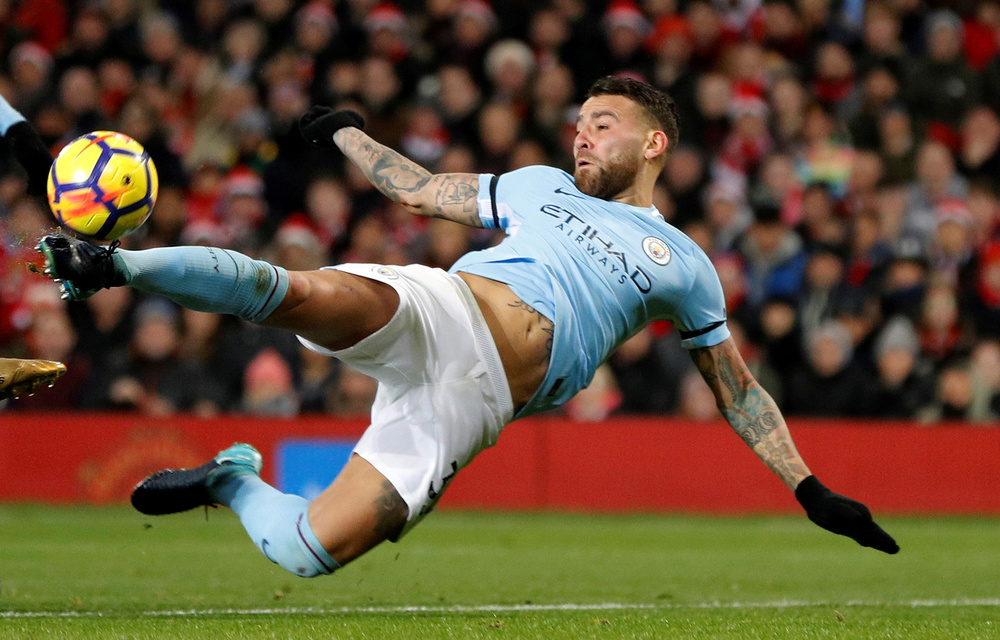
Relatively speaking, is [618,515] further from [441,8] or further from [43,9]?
[43,9]

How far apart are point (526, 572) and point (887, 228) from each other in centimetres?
659

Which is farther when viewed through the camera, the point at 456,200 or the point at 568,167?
the point at 568,167

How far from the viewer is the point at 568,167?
500 inches

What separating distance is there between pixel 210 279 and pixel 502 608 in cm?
260

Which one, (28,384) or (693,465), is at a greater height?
(28,384)

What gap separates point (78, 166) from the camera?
14.8ft

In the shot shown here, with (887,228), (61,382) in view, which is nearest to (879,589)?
(887,228)

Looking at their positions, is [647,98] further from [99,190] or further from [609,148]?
[99,190]

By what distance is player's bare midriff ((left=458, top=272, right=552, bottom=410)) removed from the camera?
186 inches

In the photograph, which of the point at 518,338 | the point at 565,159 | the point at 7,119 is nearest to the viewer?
the point at 518,338

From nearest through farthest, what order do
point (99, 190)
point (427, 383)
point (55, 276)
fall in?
1. point (55, 276)
2. point (99, 190)
3. point (427, 383)

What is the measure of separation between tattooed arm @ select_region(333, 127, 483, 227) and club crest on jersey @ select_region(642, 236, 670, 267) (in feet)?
2.35

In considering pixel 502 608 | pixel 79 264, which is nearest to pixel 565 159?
pixel 502 608

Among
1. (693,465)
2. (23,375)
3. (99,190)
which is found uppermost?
(99,190)
